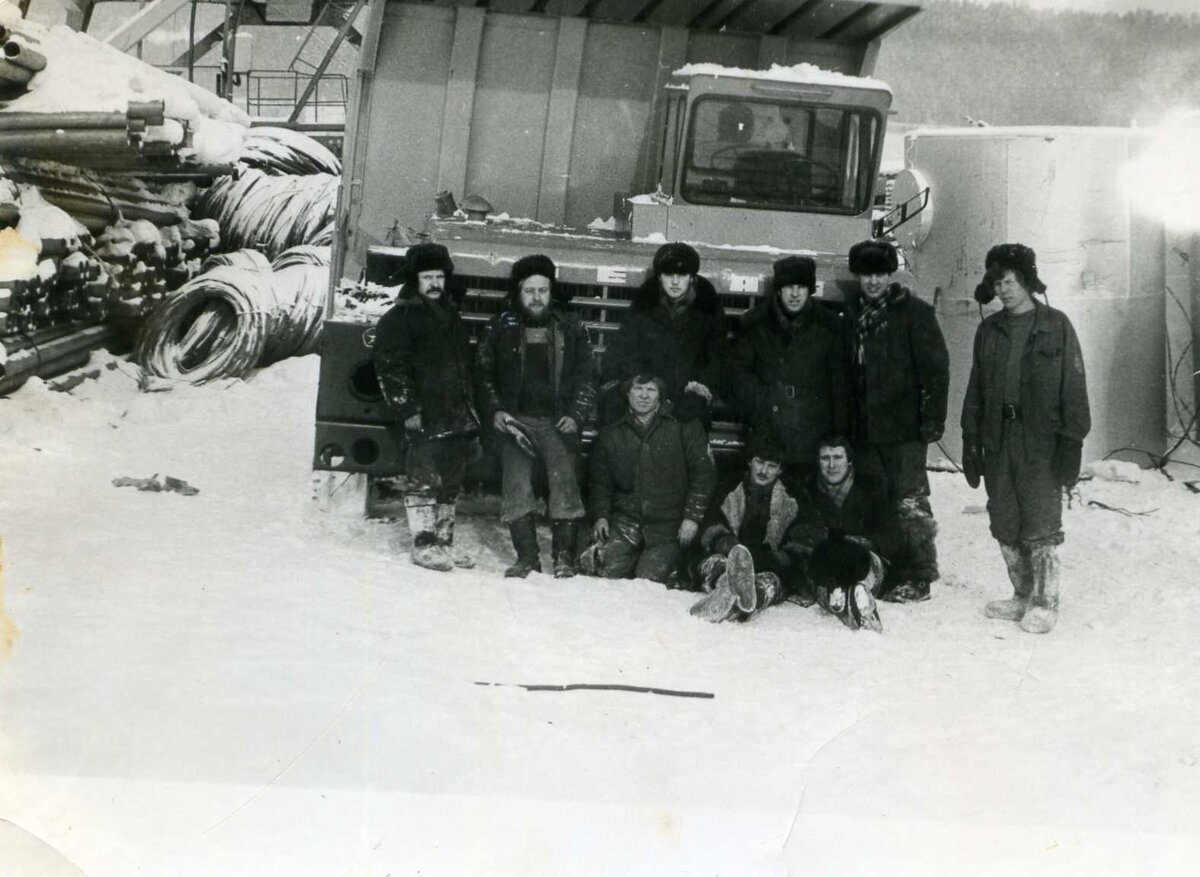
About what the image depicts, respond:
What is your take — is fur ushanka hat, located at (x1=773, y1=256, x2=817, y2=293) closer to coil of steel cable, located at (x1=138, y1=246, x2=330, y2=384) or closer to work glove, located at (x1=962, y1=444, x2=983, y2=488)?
work glove, located at (x1=962, y1=444, x2=983, y2=488)

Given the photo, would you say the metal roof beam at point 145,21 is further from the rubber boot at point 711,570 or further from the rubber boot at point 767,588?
the rubber boot at point 767,588

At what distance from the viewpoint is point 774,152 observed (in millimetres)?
5848

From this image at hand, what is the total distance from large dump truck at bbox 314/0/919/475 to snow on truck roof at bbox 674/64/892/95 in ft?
0.03

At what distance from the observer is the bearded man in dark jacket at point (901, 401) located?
5023 mm

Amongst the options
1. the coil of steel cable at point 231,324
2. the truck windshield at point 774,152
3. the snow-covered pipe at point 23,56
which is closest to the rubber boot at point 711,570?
the truck windshield at point 774,152

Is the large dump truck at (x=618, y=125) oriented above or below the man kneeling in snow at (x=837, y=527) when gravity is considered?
above

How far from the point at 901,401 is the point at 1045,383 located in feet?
2.10

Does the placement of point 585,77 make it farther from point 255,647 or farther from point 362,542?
point 255,647

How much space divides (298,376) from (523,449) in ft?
12.3

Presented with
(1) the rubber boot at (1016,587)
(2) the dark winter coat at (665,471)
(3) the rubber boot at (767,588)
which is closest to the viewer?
(3) the rubber boot at (767,588)

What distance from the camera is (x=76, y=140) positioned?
254 inches

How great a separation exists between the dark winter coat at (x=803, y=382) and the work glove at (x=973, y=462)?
0.55 meters

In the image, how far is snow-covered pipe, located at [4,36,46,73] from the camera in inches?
206

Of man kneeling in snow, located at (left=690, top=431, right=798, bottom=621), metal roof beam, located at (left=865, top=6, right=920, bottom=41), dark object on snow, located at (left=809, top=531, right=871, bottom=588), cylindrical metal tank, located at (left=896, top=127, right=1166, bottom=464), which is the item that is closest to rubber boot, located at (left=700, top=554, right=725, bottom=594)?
man kneeling in snow, located at (left=690, top=431, right=798, bottom=621)
